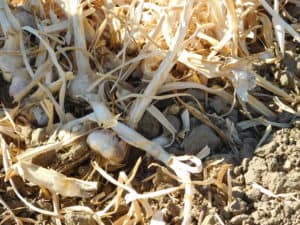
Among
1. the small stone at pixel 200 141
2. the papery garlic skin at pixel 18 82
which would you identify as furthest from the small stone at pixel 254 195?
the papery garlic skin at pixel 18 82

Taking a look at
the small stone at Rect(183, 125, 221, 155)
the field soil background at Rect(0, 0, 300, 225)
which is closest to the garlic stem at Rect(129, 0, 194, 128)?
the field soil background at Rect(0, 0, 300, 225)

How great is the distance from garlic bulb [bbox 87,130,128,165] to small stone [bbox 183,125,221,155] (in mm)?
132

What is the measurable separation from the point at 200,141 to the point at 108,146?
0.19m

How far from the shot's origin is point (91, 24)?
183cm

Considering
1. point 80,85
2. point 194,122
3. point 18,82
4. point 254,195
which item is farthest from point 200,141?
point 18,82

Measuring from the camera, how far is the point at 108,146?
159 cm

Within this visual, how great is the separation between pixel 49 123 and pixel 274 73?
513mm

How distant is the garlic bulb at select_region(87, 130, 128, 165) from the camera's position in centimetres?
159

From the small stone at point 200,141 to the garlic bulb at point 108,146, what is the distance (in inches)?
5.2

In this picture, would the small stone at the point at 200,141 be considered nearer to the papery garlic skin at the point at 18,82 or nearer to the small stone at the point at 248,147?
the small stone at the point at 248,147

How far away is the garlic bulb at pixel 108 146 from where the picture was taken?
1.59m

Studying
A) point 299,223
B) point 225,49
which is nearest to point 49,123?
point 225,49

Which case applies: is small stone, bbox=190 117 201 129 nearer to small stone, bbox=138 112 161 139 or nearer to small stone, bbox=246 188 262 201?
small stone, bbox=138 112 161 139

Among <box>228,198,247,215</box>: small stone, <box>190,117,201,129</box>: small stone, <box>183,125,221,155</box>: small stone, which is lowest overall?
<box>228,198,247,215</box>: small stone
